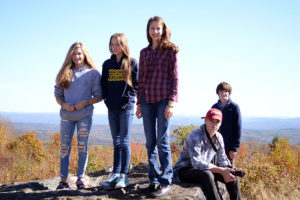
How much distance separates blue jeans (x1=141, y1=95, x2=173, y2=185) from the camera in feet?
11.4

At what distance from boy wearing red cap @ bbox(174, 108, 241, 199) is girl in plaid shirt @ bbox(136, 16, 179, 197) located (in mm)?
373

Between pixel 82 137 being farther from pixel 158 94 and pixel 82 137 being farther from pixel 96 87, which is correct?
pixel 158 94

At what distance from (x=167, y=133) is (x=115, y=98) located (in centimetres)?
80

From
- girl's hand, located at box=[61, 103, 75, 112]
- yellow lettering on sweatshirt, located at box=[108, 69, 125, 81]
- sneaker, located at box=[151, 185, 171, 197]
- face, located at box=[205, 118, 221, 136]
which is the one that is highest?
yellow lettering on sweatshirt, located at box=[108, 69, 125, 81]

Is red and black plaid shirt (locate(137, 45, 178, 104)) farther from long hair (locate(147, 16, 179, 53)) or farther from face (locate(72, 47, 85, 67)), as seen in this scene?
face (locate(72, 47, 85, 67))

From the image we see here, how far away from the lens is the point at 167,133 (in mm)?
3539

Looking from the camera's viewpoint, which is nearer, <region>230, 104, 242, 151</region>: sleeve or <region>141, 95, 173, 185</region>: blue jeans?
<region>141, 95, 173, 185</region>: blue jeans

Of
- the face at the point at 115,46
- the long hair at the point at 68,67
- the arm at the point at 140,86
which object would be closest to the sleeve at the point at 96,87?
the long hair at the point at 68,67

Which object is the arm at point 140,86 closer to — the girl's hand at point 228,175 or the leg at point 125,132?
the leg at point 125,132

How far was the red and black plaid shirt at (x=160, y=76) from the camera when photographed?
3.48 m

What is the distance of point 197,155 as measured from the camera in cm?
371

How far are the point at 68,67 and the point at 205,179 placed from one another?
7.70 ft

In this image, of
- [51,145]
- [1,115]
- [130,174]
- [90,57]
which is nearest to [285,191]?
[130,174]

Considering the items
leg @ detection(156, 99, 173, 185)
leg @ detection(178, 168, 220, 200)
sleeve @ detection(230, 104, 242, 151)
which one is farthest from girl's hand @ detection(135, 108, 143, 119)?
sleeve @ detection(230, 104, 242, 151)
